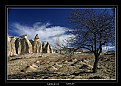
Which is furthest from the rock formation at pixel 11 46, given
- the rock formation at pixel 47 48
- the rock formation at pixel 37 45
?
the rock formation at pixel 47 48

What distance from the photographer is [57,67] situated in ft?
12.4

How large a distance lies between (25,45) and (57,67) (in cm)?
51

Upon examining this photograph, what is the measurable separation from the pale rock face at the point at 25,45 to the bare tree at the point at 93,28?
551 mm

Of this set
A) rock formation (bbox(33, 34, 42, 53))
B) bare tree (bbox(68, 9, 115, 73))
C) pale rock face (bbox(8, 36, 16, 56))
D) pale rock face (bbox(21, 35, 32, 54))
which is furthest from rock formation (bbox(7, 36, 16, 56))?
bare tree (bbox(68, 9, 115, 73))

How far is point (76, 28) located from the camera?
3785mm

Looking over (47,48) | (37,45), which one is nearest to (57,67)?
(47,48)

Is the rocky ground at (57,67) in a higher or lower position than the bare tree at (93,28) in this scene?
lower

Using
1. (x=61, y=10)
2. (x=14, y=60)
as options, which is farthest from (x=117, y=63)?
(x=14, y=60)

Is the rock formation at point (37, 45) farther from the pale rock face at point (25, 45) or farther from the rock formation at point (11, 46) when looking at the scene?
the rock formation at point (11, 46)

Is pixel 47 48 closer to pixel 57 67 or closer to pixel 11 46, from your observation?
pixel 57 67

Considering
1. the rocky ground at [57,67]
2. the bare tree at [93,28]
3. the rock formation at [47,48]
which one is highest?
the bare tree at [93,28]

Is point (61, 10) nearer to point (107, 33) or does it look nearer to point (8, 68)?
point (107, 33)

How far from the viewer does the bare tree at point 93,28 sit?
3.76m

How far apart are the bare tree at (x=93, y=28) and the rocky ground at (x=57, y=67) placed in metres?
0.10
